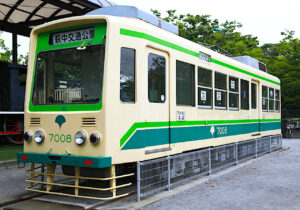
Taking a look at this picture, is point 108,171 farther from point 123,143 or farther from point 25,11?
point 25,11

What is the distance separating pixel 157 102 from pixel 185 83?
125 centimetres

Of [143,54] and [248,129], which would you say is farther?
[248,129]

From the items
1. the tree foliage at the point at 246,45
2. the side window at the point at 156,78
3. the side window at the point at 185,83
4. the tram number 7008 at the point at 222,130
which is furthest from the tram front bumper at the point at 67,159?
the tree foliage at the point at 246,45

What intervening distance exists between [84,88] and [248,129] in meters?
7.12

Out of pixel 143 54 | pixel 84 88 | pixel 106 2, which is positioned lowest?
pixel 84 88

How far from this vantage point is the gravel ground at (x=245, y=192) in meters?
5.78

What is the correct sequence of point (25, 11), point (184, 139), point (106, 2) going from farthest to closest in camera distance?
point (25, 11), point (106, 2), point (184, 139)

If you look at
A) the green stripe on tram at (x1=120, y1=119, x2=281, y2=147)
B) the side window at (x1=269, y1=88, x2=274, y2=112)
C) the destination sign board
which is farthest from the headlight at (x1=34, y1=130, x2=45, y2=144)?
the side window at (x1=269, y1=88, x2=274, y2=112)

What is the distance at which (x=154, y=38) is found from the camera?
6633 millimetres

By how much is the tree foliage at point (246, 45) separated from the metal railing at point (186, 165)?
41.3ft

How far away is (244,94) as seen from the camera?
438 inches

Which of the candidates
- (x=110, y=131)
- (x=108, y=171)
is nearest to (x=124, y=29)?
(x=110, y=131)

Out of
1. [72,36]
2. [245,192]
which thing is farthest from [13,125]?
[245,192]

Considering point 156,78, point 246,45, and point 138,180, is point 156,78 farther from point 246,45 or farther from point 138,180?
point 246,45
